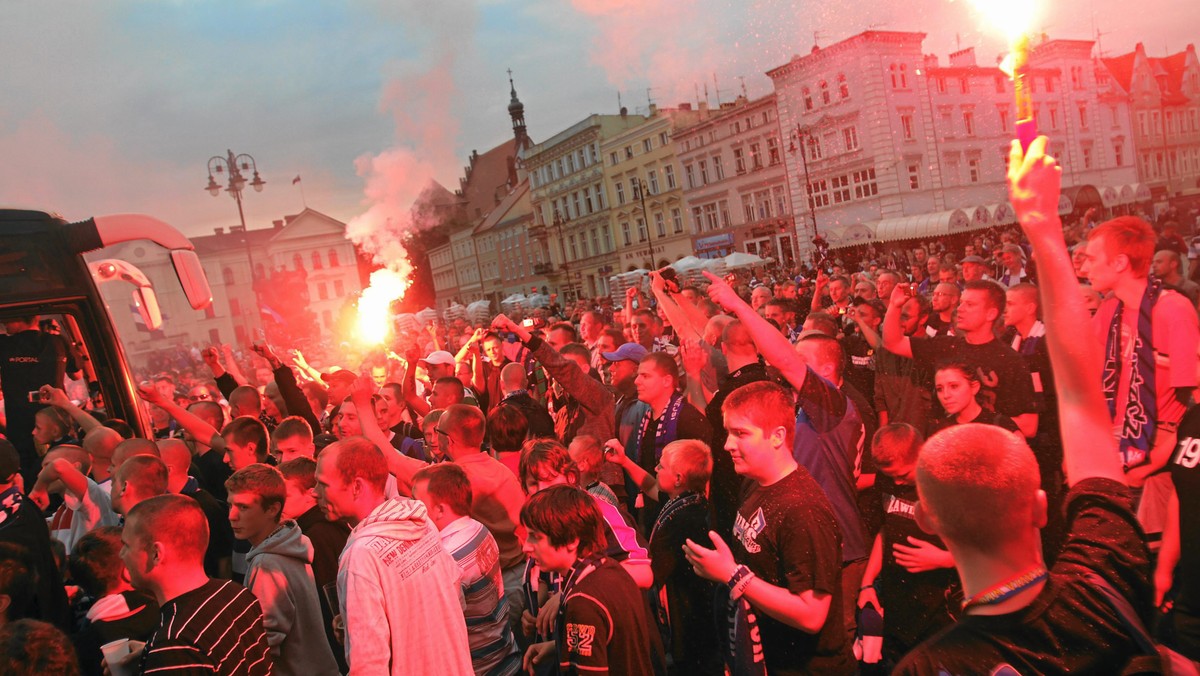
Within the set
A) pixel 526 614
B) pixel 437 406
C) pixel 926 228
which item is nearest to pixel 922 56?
pixel 926 228

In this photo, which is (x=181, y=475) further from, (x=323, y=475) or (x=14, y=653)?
(x=14, y=653)

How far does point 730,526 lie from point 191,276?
5.85 metres

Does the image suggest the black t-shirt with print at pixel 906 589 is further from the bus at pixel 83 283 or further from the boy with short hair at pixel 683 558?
the bus at pixel 83 283

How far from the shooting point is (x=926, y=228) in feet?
118

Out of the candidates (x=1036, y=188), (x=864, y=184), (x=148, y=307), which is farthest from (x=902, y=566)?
(x=864, y=184)

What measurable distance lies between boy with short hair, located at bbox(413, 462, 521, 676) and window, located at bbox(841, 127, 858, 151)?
1540 inches

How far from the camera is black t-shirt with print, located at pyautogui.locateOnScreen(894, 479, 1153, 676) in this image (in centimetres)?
166

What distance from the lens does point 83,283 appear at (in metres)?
7.38

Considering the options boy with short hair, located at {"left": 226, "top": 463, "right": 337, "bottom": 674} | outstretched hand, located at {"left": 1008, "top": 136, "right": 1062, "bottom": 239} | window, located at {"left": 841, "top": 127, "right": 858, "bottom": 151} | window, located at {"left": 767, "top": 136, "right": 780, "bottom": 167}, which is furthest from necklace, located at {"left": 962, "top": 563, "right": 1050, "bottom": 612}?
window, located at {"left": 767, "top": 136, "right": 780, "bottom": 167}

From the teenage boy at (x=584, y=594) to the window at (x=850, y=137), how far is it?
39.5 m

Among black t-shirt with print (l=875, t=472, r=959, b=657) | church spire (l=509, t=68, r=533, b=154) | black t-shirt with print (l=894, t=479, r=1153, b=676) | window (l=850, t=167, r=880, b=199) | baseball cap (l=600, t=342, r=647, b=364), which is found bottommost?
black t-shirt with print (l=875, t=472, r=959, b=657)

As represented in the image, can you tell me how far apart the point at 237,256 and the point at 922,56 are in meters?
51.7

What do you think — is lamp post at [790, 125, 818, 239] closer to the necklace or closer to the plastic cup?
the plastic cup

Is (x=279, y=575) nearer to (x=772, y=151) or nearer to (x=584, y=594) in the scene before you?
(x=584, y=594)
